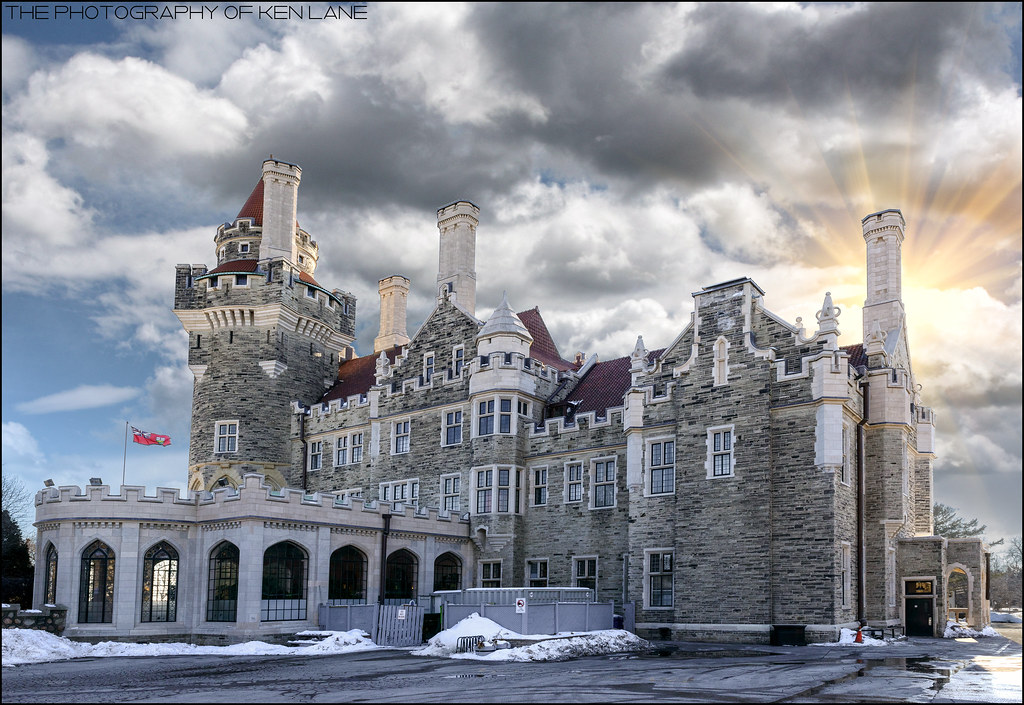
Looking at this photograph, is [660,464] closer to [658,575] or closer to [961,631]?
[658,575]

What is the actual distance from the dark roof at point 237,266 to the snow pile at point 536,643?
23.5 m

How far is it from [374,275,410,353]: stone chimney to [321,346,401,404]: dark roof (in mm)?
1611

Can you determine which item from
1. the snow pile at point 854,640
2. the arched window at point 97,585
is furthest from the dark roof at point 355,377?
the snow pile at point 854,640

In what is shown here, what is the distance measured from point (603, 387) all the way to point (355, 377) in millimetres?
14034

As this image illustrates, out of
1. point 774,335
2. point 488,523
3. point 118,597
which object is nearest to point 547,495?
point 488,523

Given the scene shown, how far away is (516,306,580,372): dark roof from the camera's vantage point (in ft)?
134

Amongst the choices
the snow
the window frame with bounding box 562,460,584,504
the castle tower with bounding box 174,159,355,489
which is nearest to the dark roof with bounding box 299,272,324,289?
the castle tower with bounding box 174,159,355,489

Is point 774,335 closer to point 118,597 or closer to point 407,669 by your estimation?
point 407,669

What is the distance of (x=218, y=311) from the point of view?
43.1 metres

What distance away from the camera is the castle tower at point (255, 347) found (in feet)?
140

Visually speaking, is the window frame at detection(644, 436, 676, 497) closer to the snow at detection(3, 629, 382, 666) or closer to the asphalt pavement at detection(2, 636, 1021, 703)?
the asphalt pavement at detection(2, 636, 1021, 703)

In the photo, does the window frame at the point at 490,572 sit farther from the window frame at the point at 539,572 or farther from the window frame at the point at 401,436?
the window frame at the point at 401,436

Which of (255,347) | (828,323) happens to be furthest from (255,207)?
(828,323)

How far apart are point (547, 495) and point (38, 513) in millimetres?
17344
